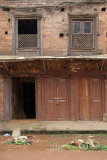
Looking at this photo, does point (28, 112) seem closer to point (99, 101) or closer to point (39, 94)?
point (39, 94)

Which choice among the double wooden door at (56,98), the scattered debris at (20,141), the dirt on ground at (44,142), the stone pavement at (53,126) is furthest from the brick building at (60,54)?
the scattered debris at (20,141)

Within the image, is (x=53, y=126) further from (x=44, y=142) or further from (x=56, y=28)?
(x=56, y=28)

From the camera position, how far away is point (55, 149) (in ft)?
21.2

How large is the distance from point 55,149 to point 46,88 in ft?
14.0

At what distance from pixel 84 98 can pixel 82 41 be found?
317cm

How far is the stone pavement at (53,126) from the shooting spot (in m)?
8.42

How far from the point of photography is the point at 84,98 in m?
10.2

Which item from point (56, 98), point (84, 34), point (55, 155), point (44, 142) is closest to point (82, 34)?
point (84, 34)

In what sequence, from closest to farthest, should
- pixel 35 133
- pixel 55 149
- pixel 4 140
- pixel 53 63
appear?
pixel 55 149
pixel 4 140
pixel 35 133
pixel 53 63

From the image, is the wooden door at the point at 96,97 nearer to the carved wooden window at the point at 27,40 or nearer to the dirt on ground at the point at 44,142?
the dirt on ground at the point at 44,142

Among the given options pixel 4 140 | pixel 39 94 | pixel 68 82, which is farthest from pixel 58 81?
pixel 4 140

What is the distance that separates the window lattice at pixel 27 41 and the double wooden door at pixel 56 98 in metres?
2.13

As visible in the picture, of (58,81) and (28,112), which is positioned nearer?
(58,81)

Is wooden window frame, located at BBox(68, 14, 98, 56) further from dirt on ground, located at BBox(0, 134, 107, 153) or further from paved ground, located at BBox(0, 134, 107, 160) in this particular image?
paved ground, located at BBox(0, 134, 107, 160)
